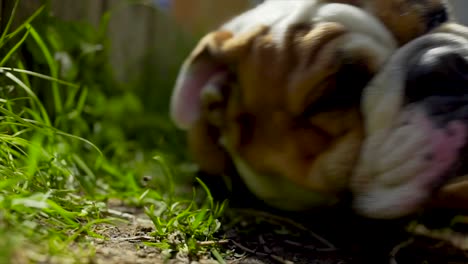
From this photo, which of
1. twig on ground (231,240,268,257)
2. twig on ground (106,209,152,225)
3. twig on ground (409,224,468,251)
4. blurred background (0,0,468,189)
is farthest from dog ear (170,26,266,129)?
twig on ground (409,224,468,251)

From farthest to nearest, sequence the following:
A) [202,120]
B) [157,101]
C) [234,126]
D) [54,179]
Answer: [157,101] < [202,120] < [234,126] < [54,179]

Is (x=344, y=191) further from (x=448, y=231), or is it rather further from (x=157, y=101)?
(x=157, y=101)

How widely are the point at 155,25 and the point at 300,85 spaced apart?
151cm

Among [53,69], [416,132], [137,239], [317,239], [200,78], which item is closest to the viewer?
[137,239]

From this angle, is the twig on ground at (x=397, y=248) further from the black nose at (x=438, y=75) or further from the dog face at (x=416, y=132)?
the black nose at (x=438, y=75)

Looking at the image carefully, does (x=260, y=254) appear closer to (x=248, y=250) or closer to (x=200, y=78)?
(x=248, y=250)

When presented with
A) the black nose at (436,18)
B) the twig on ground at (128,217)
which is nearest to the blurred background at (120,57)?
the twig on ground at (128,217)

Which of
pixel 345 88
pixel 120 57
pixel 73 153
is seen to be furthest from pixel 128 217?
pixel 120 57

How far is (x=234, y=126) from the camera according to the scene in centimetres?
166

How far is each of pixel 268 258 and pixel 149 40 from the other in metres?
1.78

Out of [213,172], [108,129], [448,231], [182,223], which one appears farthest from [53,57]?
[448,231]

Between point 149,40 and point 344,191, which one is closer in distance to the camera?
point 344,191

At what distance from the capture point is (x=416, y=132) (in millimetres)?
1351

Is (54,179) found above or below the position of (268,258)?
above
